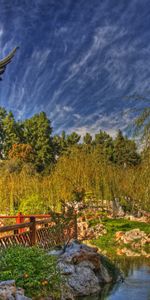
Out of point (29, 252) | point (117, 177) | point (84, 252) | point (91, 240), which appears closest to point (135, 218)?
point (117, 177)

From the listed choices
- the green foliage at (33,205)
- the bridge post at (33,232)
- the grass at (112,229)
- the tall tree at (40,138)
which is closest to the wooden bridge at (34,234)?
the bridge post at (33,232)

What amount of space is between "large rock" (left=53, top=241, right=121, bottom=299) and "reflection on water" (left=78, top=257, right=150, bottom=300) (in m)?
0.21

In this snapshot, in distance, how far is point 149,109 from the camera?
6.59m

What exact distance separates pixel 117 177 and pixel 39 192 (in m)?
4.30

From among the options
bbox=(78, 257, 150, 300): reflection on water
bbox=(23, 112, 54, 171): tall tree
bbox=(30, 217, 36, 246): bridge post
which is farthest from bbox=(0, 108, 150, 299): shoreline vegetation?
bbox=(23, 112, 54, 171): tall tree

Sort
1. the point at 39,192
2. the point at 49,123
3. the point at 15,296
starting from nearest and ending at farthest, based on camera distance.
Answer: the point at 15,296 → the point at 39,192 → the point at 49,123

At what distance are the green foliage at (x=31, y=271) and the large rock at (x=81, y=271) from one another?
44cm

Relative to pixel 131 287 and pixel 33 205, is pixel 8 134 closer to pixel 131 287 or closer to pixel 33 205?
pixel 33 205

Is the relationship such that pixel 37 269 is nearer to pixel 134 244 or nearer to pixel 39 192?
pixel 134 244

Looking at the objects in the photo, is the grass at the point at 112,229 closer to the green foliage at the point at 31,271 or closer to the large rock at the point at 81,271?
the large rock at the point at 81,271

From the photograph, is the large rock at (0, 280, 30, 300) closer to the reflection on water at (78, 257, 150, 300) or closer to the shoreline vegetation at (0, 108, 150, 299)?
the shoreline vegetation at (0, 108, 150, 299)

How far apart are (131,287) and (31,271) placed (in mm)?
2572

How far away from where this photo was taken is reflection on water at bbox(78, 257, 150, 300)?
25.3 ft

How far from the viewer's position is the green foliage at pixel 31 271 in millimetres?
6668
